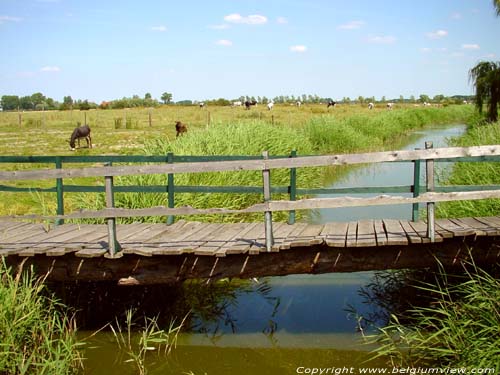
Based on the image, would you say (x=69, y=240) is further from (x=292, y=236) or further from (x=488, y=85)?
(x=488, y=85)

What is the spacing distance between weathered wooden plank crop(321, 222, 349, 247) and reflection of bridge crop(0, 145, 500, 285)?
0.01 meters

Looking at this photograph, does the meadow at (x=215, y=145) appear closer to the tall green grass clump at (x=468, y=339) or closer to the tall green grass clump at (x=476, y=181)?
the tall green grass clump at (x=476, y=181)

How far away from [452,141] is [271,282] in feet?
33.4

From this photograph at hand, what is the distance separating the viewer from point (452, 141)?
16.9 meters

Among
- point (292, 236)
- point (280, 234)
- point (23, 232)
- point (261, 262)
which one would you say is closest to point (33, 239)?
point (23, 232)

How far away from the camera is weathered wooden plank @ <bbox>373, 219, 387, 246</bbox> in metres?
6.32

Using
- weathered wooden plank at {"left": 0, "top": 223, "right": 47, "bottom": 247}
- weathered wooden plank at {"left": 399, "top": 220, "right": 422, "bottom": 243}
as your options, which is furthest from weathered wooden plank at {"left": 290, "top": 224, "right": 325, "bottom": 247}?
weathered wooden plank at {"left": 0, "top": 223, "right": 47, "bottom": 247}

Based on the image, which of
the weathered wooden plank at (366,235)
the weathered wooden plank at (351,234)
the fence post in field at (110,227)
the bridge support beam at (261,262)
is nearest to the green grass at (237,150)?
the bridge support beam at (261,262)

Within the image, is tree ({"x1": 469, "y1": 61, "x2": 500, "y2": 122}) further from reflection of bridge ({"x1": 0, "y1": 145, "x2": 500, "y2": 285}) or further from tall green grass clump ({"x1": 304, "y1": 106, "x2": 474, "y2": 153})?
reflection of bridge ({"x1": 0, "y1": 145, "x2": 500, "y2": 285})

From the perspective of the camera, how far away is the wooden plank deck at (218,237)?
633 cm

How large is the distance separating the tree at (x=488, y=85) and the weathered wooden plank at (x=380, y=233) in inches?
726

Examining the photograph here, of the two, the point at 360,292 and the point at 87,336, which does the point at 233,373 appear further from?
the point at 360,292

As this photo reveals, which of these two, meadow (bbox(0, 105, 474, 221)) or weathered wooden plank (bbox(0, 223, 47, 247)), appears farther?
meadow (bbox(0, 105, 474, 221))

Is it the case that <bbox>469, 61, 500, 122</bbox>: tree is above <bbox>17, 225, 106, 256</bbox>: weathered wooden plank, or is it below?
above
